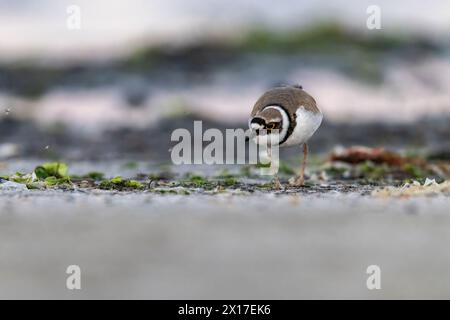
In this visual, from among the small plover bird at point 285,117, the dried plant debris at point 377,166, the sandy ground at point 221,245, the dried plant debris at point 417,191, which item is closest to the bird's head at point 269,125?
the small plover bird at point 285,117

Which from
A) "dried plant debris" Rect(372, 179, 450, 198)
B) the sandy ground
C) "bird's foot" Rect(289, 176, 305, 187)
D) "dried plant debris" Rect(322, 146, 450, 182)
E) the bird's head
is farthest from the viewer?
"dried plant debris" Rect(322, 146, 450, 182)

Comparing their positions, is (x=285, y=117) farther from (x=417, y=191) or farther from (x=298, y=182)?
(x=417, y=191)

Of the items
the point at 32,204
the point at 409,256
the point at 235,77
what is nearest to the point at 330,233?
the point at 409,256

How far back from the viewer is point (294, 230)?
7.40 m

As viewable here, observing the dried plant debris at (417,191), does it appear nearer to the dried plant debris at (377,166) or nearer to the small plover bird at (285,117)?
the small plover bird at (285,117)

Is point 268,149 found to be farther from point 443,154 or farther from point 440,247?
point 443,154

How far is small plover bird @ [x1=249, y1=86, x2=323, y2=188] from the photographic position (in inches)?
348

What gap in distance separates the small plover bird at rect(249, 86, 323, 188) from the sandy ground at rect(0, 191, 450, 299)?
67 centimetres

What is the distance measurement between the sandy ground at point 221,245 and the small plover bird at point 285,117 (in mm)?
666

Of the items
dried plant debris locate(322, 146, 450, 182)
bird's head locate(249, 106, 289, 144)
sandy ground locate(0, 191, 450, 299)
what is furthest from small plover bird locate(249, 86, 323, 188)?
dried plant debris locate(322, 146, 450, 182)

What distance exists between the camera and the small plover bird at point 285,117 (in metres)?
8.85

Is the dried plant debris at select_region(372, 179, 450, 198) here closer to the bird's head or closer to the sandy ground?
the sandy ground

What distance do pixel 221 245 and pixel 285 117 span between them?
2289 mm

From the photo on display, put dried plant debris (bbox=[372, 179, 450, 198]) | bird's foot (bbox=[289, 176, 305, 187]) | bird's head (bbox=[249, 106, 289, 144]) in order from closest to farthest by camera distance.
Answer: dried plant debris (bbox=[372, 179, 450, 198]) < bird's head (bbox=[249, 106, 289, 144]) < bird's foot (bbox=[289, 176, 305, 187])
